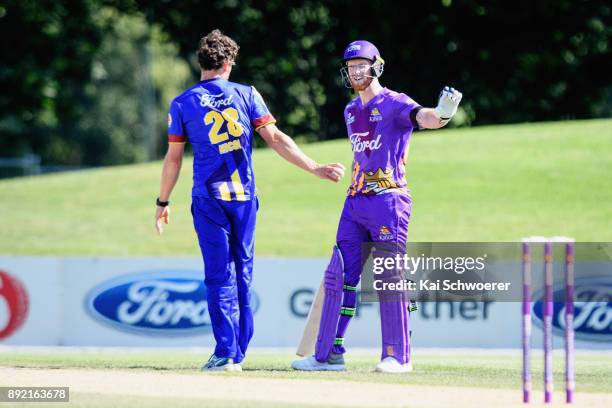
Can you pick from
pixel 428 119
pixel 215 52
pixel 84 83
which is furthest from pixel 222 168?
pixel 84 83

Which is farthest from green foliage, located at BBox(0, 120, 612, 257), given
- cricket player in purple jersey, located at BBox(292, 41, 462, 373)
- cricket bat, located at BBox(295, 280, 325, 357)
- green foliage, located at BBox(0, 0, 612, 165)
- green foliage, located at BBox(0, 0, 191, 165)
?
cricket player in purple jersey, located at BBox(292, 41, 462, 373)

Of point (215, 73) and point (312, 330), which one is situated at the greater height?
point (215, 73)

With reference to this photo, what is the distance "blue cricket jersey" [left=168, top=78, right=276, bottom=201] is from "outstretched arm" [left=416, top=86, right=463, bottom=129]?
128 cm

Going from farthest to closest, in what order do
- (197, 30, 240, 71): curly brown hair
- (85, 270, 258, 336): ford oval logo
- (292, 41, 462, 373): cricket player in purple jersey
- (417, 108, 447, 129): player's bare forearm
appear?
(85, 270, 258, 336): ford oval logo → (197, 30, 240, 71): curly brown hair → (292, 41, 462, 373): cricket player in purple jersey → (417, 108, 447, 129): player's bare forearm

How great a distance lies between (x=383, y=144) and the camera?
783cm

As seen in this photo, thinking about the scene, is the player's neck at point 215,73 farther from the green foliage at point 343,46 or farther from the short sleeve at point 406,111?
the green foliage at point 343,46

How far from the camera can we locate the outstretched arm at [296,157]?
7.85 m

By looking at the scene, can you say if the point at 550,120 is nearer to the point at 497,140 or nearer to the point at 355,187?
the point at 497,140

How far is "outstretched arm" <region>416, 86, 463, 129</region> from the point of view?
7355mm

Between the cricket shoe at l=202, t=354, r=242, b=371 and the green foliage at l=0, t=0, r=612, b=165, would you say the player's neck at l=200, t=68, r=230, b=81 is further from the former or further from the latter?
the green foliage at l=0, t=0, r=612, b=165

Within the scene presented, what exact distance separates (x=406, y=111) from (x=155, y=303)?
23.8 feet

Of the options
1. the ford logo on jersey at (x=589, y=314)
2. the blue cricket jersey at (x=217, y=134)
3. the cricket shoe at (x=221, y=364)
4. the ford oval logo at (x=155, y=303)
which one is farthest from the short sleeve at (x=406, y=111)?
the ford oval logo at (x=155, y=303)

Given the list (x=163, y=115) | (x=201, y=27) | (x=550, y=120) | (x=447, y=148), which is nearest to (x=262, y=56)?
(x=201, y=27)

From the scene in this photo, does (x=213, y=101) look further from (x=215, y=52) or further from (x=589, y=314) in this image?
(x=589, y=314)
